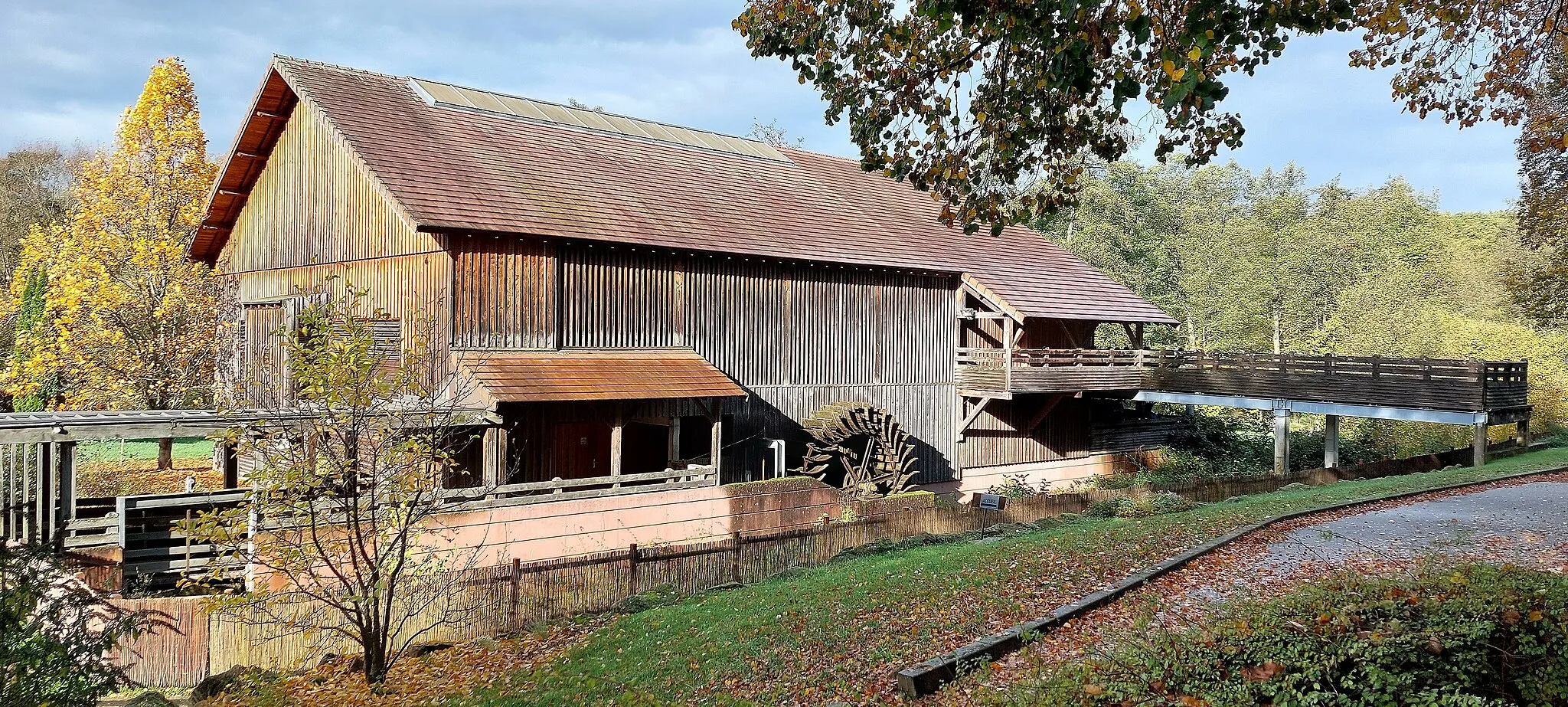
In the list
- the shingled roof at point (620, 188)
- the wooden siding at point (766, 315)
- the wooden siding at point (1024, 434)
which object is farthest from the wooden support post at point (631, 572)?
the wooden siding at point (1024, 434)

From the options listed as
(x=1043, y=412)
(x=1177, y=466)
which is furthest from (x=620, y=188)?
(x=1177, y=466)

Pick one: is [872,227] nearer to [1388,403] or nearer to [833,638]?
[1388,403]

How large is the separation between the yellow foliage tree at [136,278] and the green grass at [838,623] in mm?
17265

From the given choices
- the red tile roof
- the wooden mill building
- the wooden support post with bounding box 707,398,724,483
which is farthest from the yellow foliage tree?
the wooden support post with bounding box 707,398,724,483

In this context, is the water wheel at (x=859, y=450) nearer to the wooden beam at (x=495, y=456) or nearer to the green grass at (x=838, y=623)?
the wooden beam at (x=495, y=456)

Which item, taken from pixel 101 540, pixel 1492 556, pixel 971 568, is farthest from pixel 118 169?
pixel 1492 556

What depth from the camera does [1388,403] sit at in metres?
22.6

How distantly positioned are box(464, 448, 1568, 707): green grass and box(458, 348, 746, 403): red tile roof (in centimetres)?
552

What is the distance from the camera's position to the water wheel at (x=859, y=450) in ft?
76.3

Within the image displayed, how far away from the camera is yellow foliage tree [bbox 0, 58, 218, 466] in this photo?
2427cm

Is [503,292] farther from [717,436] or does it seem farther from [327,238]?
[327,238]

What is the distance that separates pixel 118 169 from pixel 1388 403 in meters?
30.2

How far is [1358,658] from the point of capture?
6.88 m

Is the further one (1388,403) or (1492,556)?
(1388,403)
